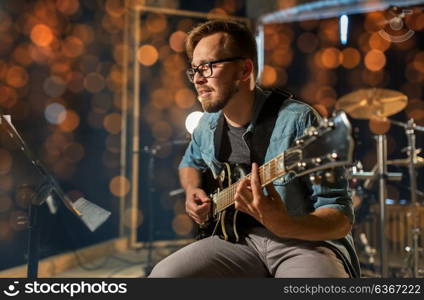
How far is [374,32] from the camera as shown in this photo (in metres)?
5.97

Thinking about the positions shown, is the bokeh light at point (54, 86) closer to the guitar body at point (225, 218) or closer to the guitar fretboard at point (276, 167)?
the guitar body at point (225, 218)

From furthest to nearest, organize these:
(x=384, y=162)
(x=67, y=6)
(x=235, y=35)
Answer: (x=67, y=6), (x=384, y=162), (x=235, y=35)

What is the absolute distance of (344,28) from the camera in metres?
6.09

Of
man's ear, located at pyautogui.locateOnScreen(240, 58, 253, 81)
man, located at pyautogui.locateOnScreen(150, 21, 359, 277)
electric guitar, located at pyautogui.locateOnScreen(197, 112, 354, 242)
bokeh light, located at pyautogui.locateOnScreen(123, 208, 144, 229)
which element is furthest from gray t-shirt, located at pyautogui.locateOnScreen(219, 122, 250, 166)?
bokeh light, located at pyautogui.locateOnScreen(123, 208, 144, 229)

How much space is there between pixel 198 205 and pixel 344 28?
182 inches

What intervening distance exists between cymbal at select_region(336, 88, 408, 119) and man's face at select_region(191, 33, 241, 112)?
2.68 metres

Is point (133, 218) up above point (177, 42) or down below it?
below

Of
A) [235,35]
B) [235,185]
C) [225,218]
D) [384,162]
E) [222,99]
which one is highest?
[235,35]

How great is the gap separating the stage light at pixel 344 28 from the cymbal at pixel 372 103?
1863 millimetres

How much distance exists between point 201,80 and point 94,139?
339 centimetres

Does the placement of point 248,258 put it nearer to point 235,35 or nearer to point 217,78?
point 217,78

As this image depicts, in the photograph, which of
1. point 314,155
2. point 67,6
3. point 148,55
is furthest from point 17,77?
point 314,155

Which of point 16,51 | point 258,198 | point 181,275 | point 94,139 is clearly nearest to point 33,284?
point 181,275

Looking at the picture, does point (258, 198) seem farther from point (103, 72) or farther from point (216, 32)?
point (103, 72)
